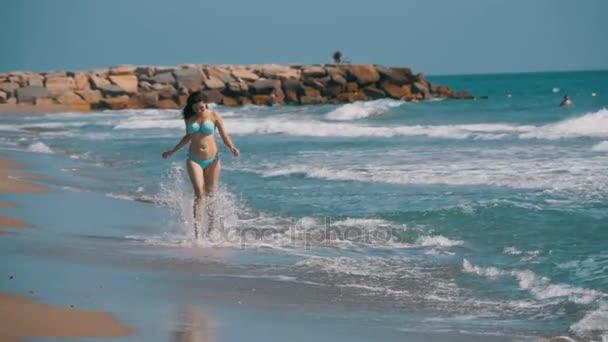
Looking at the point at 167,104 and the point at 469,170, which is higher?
the point at 167,104

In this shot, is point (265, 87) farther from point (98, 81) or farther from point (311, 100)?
point (98, 81)

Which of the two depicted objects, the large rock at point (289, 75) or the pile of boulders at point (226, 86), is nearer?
the pile of boulders at point (226, 86)

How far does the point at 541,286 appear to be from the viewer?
8.06 m

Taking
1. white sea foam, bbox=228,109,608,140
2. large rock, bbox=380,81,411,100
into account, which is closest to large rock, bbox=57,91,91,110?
large rock, bbox=380,81,411,100

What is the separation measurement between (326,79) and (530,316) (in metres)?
48.4

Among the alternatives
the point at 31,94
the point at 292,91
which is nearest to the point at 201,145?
the point at 292,91

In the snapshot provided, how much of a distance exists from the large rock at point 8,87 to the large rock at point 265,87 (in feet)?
41.7

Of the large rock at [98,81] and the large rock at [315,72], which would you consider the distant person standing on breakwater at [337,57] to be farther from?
the large rock at [98,81]

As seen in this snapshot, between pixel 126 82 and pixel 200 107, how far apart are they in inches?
1840

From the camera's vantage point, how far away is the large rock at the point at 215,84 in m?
54.2

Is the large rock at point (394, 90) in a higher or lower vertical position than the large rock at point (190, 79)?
lower

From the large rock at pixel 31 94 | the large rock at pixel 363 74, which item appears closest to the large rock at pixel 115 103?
the large rock at pixel 31 94

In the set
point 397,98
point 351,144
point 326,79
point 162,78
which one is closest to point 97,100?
point 162,78

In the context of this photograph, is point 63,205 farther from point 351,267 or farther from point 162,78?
point 162,78
